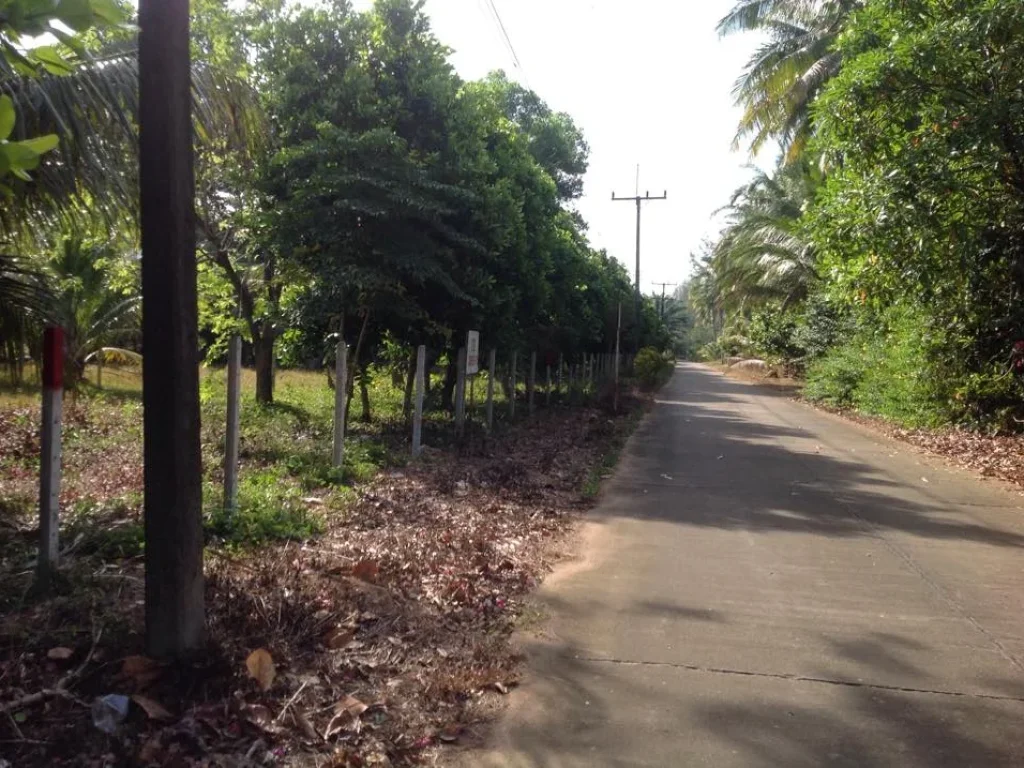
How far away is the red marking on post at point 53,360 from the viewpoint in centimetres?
489

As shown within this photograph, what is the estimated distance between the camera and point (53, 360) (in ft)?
16.1

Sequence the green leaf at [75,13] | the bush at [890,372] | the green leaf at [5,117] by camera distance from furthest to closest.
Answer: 1. the bush at [890,372]
2. the green leaf at [75,13]
3. the green leaf at [5,117]

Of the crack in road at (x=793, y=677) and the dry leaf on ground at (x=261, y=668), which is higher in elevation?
the dry leaf on ground at (x=261, y=668)

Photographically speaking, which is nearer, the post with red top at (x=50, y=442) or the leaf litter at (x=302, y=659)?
the leaf litter at (x=302, y=659)

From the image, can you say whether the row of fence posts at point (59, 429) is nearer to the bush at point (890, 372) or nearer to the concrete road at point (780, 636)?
the concrete road at point (780, 636)

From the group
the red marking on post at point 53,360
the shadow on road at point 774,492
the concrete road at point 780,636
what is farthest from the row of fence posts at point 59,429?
the shadow on road at point 774,492

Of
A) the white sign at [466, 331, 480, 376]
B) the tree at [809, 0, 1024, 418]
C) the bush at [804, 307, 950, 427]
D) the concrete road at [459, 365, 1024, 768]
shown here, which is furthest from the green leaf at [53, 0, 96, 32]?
the bush at [804, 307, 950, 427]

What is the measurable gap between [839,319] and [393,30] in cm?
2590

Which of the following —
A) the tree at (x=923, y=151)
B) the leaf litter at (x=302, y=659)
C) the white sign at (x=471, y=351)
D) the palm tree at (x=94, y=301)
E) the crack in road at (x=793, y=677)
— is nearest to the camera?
the leaf litter at (x=302, y=659)

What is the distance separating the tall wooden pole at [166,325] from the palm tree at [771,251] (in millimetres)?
30312

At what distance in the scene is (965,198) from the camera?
13.4 meters

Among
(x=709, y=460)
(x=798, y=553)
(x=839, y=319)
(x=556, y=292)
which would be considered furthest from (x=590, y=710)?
(x=839, y=319)

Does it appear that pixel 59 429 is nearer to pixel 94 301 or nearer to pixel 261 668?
pixel 261 668

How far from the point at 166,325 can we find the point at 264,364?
563 inches
